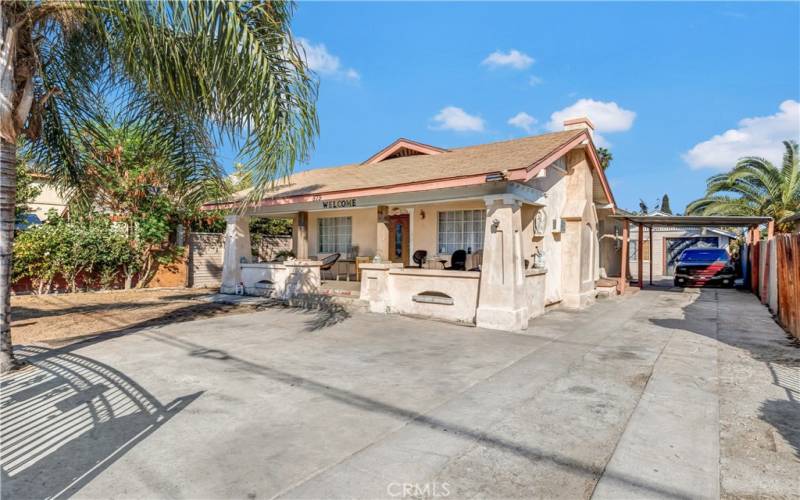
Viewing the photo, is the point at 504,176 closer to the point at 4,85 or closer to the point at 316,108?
the point at 316,108

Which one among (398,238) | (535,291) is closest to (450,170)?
(535,291)

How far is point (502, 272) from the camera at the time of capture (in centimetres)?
873

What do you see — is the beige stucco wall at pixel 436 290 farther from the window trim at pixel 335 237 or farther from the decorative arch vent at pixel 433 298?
Result: the window trim at pixel 335 237

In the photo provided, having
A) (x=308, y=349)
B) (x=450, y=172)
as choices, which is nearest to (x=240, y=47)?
(x=308, y=349)

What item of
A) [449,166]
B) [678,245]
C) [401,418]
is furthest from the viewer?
[678,245]

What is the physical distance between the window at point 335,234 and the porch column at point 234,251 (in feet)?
10.2

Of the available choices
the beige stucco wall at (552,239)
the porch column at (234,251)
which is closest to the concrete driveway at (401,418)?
the beige stucco wall at (552,239)

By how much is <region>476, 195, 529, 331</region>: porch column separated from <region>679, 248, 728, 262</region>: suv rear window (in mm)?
14432

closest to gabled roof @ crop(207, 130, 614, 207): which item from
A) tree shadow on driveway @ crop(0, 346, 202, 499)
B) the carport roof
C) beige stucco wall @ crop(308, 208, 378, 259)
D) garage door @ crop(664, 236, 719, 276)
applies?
beige stucco wall @ crop(308, 208, 378, 259)

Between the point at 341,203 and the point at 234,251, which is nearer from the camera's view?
the point at 341,203

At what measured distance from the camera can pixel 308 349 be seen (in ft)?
22.8

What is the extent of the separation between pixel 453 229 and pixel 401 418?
9.65 m

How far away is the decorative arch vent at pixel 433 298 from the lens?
9661mm

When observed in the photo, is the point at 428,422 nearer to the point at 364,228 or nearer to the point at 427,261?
the point at 427,261
